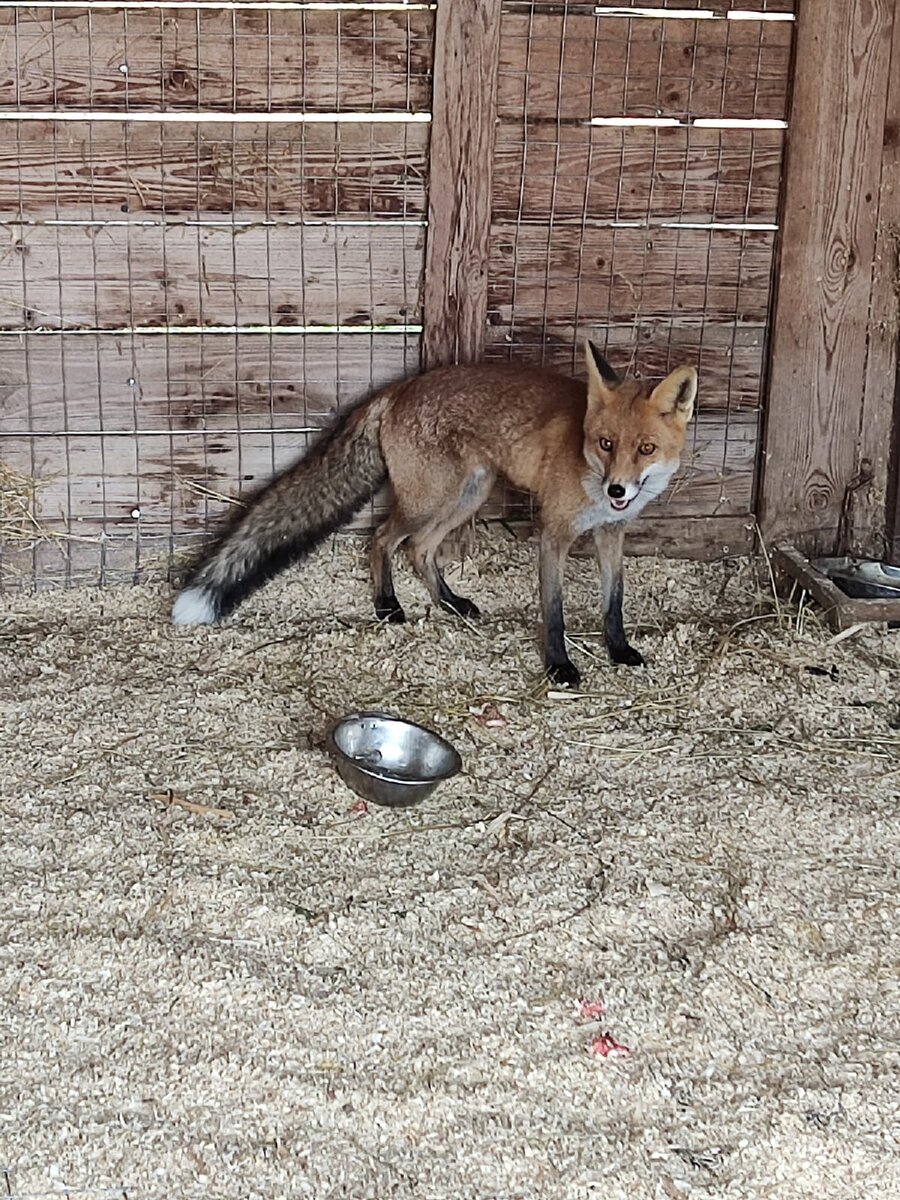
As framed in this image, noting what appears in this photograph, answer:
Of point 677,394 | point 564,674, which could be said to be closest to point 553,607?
point 564,674

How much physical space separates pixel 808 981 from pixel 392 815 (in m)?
1.18

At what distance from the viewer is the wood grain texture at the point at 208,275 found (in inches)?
190

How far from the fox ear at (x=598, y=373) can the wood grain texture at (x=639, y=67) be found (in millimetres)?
1143

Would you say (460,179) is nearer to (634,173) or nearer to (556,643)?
(634,173)

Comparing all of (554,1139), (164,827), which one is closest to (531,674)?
(164,827)

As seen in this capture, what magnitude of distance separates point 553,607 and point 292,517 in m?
1.02

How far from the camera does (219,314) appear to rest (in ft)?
16.4

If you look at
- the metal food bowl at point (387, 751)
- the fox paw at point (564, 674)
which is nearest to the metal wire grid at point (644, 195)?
the fox paw at point (564, 674)

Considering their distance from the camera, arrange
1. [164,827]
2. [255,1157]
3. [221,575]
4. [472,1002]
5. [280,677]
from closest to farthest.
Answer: [255,1157] → [472,1002] → [164,827] → [280,677] → [221,575]

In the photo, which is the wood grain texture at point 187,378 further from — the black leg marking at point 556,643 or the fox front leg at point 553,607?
the black leg marking at point 556,643

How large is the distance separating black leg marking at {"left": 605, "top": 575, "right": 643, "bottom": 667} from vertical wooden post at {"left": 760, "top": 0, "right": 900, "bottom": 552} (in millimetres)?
991

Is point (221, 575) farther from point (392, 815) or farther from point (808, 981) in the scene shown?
point (808, 981)

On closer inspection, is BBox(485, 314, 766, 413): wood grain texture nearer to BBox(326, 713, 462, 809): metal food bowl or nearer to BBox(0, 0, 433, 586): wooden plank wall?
BBox(0, 0, 433, 586): wooden plank wall

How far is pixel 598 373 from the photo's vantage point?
4.36 m
